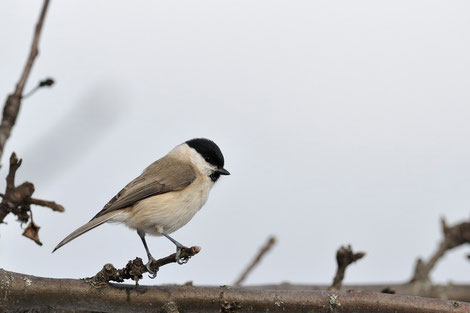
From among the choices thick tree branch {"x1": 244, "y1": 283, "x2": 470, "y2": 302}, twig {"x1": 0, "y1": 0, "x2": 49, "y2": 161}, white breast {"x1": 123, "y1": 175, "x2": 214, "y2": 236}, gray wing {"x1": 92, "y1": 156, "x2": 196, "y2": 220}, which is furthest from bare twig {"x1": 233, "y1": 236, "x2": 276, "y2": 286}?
twig {"x1": 0, "y1": 0, "x2": 49, "y2": 161}

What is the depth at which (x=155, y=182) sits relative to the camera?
4.58 meters

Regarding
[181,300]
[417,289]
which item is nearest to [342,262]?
[417,289]

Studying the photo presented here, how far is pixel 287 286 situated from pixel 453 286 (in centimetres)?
121

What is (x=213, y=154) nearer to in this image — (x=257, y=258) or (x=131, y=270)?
(x=257, y=258)

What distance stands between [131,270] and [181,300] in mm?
376

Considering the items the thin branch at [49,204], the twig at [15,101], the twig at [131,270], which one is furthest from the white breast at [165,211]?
the twig at [131,270]

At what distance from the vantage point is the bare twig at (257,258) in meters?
4.62

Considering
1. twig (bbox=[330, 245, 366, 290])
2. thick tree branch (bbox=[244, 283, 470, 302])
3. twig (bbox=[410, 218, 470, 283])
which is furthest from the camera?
twig (bbox=[410, 218, 470, 283])

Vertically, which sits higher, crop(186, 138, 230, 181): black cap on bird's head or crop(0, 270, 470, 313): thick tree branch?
crop(186, 138, 230, 181): black cap on bird's head

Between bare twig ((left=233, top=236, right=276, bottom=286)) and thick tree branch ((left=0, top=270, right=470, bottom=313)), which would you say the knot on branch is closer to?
thick tree branch ((left=0, top=270, right=470, bottom=313))

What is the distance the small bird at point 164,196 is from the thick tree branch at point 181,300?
2.26 feet

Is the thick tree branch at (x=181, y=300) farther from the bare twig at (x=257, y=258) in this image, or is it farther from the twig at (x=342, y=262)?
the bare twig at (x=257, y=258)

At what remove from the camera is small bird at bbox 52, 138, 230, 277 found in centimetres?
426

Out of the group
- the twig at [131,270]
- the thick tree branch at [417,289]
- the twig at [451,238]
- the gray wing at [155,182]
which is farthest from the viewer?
the twig at [451,238]
